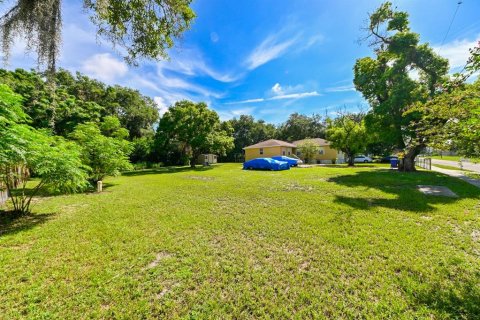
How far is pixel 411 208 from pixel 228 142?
2178 cm

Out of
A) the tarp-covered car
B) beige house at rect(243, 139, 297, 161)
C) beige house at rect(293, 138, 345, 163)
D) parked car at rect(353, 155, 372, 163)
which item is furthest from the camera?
parked car at rect(353, 155, 372, 163)

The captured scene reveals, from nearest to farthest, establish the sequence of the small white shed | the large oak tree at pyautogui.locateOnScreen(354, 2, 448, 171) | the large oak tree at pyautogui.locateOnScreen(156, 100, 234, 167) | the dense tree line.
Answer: the large oak tree at pyautogui.locateOnScreen(354, 2, 448, 171), the dense tree line, the large oak tree at pyautogui.locateOnScreen(156, 100, 234, 167), the small white shed

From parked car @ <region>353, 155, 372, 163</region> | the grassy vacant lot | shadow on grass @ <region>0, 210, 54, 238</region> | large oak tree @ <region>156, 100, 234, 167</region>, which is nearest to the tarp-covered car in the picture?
large oak tree @ <region>156, 100, 234, 167</region>

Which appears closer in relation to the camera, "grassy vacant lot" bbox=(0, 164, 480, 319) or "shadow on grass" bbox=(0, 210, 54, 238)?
"grassy vacant lot" bbox=(0, 164, 480, 319)

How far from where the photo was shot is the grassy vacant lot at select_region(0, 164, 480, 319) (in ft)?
8.13

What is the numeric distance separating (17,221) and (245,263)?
6.82m

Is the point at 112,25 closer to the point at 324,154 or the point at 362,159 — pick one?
the point at 324,154

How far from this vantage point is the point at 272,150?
3116cm

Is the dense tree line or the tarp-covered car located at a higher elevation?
the dense tree line

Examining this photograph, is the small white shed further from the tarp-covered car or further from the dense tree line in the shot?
the tarp-covered car

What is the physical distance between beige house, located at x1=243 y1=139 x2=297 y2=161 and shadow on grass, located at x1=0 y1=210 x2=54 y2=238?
90.4 ft

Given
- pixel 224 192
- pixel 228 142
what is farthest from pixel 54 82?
pixel 228 142

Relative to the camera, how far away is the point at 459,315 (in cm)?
233

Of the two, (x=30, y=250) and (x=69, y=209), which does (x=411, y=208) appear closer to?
Answer: (x=30, y=250)
